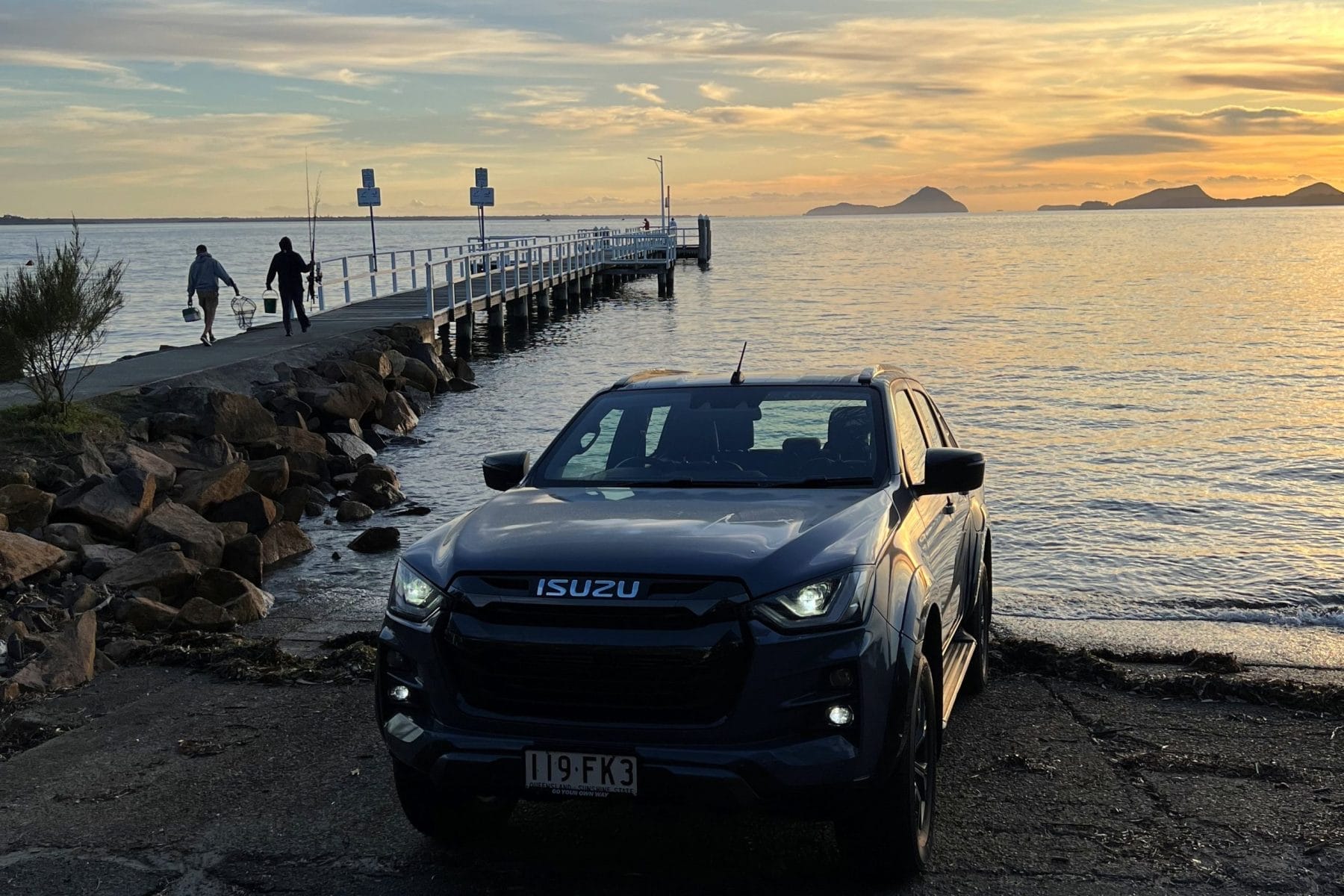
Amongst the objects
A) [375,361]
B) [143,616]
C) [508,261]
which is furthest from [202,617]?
[508,261]

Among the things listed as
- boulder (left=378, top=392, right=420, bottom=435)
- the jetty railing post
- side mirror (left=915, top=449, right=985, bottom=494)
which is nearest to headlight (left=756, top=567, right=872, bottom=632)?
side mirror (left=915, top=449, right=985, bottom=494)

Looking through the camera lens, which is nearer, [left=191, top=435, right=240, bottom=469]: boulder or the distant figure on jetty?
[left=191, top=435, right=240, bottom=469]: boulder

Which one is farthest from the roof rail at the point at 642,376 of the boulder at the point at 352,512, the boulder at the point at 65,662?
the boulder at the point at 352,512

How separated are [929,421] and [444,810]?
3.05 meters

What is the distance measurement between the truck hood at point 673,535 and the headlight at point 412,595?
0.04m

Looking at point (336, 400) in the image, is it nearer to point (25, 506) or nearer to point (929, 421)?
point (25, 506)

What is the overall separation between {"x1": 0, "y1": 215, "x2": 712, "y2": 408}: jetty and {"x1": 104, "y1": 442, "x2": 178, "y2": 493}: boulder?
2052mm

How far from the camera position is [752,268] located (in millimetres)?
91812

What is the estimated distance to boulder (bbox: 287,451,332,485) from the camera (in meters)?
17.1

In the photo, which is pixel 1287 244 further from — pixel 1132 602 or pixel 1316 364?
pixel 1132 602

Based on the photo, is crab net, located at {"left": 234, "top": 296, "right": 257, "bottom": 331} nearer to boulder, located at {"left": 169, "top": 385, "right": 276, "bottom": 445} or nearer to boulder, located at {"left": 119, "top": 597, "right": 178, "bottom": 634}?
boulder, located at {"left": 169, "top": 385, "right": 276, "bottom": 445}

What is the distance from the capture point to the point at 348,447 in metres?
19.5

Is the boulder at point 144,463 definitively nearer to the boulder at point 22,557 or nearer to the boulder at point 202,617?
the boulder at point 22,557

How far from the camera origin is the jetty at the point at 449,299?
22.0 metres
